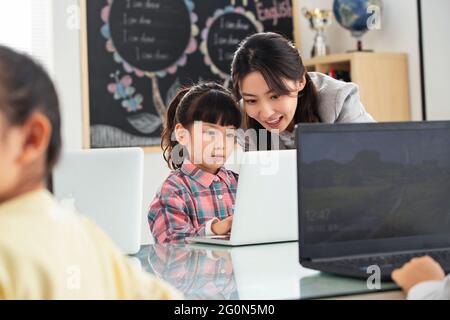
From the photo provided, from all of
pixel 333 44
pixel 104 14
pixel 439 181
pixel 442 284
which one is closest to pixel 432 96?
pixel 333 44

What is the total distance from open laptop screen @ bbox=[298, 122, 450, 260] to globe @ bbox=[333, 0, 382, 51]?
8.85 feet

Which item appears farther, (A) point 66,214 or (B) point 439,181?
(B) point 439,181

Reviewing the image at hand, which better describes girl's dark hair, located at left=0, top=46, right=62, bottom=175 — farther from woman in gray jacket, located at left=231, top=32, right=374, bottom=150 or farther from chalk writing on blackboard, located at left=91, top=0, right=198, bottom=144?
chalk writing on blackboard, located at left=91, top=0, right=198, bottom=144

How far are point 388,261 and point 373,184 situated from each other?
0.15m

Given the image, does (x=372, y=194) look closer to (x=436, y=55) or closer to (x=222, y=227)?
(x=222, y=227)

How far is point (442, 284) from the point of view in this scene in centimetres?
111

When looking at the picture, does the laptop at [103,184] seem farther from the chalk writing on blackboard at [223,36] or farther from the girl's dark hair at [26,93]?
the chalk writing on blackboard at [223,36]

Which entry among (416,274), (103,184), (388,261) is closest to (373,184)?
(388,261)

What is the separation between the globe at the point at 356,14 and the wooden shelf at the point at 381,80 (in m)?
0.17

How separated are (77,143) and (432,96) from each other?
1.89 meters

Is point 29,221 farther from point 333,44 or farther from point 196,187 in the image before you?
point 333,44

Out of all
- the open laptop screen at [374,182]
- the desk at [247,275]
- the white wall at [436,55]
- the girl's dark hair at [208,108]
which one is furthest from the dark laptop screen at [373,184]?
the white wall at [436,55]

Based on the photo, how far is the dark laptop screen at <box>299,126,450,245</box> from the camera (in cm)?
136

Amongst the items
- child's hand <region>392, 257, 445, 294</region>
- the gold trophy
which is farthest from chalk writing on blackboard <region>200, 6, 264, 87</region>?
child's hand <region>392, 257, 445, 294</region>
